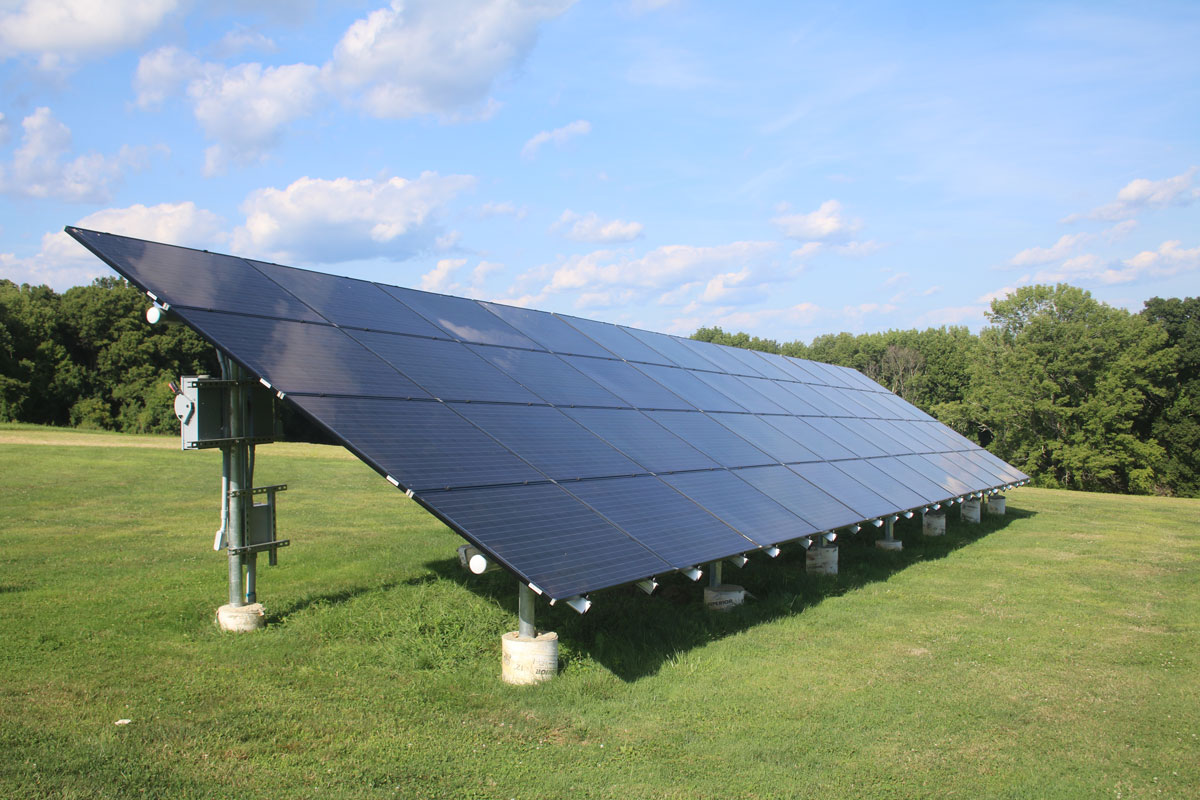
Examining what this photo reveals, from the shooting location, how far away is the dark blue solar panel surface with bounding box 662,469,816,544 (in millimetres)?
10438

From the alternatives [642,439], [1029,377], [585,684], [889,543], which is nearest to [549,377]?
[642,439]

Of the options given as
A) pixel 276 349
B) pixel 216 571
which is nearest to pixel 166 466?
pixel 216 571

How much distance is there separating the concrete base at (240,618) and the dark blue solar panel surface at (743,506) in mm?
5637

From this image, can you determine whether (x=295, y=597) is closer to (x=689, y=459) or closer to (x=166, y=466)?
(x=689, y=459)

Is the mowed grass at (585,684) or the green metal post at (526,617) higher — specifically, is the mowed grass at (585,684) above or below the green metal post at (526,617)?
below

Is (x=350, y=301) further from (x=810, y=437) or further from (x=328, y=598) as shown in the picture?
(x=810, y=437)

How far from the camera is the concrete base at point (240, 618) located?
9.29 m

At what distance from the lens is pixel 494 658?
8.72m

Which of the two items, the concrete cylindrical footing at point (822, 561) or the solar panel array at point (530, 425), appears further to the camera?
the concrete cylindrical footing at point (822, 561)

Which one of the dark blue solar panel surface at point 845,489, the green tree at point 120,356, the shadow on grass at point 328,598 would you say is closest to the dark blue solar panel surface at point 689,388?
the dark blue solar panel surface at point 845,489

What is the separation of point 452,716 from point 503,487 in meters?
2.43

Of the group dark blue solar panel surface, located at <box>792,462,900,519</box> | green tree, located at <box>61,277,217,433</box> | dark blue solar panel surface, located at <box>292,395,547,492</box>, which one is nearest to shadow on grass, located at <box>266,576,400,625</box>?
dark blue solar panel surface, located at <box>292,395,547,492</box>

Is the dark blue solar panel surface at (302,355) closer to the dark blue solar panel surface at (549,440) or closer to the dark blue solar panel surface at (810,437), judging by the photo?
the dark blue solar panel surface at (549,440)

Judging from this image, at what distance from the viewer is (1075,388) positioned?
56094 mm
